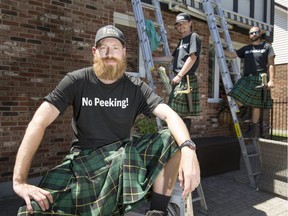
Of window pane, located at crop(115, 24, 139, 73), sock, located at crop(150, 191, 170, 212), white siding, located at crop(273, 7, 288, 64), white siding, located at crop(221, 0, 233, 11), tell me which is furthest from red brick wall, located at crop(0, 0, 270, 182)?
white siding, located at crop(273, 7, 288, 64)

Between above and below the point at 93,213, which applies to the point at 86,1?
above

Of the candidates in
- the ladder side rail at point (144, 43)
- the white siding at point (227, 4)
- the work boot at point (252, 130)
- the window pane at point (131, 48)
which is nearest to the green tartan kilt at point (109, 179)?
the ladder side rail at point (144, 43)

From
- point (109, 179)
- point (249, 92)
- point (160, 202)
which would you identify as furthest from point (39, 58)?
point (249, 92)

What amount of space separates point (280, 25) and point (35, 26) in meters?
14.9

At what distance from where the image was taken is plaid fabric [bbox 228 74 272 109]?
4.87 metres

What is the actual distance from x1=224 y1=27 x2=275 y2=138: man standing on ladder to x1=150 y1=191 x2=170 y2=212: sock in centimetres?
314

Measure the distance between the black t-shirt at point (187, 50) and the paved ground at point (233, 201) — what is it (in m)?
1.82

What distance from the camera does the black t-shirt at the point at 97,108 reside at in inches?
96.0

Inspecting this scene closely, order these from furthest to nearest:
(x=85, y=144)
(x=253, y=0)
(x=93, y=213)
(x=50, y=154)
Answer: (x=253, y=0), (x=50, y=154), (x=85, y=144), (x=93, y=213)

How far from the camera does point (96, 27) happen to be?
5.12 metres

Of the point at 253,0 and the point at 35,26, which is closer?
the point at 35,26

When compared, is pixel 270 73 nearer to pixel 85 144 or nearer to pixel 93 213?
pixel 85 144

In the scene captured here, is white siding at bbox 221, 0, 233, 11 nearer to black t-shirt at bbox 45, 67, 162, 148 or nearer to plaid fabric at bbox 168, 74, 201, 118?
plaid fabric at bbox 168, 74, 201, 118

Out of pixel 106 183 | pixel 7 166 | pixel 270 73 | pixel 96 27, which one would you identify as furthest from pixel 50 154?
pixel 270 73
